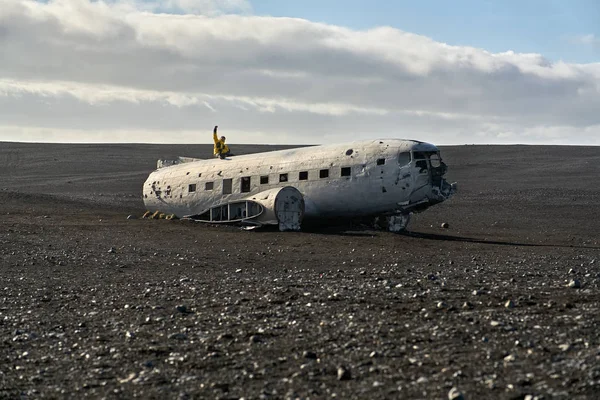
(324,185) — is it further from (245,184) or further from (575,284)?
(575,284)

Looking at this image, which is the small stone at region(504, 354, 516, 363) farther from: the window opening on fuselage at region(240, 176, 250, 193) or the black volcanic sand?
the window opening on fuselage at region(240, 176, 250, 193)

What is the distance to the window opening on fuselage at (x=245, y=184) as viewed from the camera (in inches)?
1336

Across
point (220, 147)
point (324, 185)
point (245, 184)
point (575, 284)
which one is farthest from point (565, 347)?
point (220, 147)

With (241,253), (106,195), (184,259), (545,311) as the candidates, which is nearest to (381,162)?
(241,253)

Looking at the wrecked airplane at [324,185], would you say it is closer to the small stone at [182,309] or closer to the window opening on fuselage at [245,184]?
the window opening on fuselage at [245,184]

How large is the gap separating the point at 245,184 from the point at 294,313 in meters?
20.2

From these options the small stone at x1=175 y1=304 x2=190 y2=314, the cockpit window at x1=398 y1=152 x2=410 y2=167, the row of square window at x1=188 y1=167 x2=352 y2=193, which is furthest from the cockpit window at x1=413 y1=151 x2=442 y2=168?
the small stone at x1=175 y1=304 x2=190 y2=314

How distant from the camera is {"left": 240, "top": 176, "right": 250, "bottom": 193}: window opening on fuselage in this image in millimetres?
33938

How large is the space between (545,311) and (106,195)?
4264cm

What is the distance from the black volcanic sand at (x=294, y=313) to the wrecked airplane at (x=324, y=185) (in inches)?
33.9

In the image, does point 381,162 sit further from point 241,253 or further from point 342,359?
point 342,359

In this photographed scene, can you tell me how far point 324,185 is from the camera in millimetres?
31875

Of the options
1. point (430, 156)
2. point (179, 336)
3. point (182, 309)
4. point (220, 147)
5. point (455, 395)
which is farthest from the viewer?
→ point (220, 147)

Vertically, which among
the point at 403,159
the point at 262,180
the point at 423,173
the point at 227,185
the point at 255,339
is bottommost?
the point at 255,339
